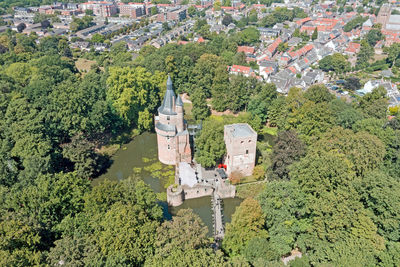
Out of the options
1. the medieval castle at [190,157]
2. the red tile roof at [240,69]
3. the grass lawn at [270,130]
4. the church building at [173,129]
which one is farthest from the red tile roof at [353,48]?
the church building at [173,129]

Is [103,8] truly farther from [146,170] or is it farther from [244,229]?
[244,229]

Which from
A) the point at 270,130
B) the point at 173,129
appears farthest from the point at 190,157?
the point at 270,130

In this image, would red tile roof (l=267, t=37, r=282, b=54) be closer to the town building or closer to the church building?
the church building

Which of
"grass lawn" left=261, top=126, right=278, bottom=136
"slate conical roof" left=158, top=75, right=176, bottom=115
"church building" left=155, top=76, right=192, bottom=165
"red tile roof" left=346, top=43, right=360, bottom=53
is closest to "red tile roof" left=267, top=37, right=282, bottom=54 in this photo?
"red tile roof" left=346, top=43, right=360, bottom=53

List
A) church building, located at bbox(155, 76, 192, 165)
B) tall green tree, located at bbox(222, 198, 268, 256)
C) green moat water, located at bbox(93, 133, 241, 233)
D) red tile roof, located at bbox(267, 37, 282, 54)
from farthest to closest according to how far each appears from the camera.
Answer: red tile roof, located at bbox(267, 37, 282, 54), church building, located at bbox(155, 76, 192, 165), green moat water, located at bbox(93, 133, 241, 233), tall green tree, located at bbox(222, 198, 268, 256)

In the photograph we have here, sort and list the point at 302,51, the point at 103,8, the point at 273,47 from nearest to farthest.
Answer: the point at 302,51 → the point at 273,47 → the point at 103,8

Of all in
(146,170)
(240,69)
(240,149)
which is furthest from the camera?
(240,69)
